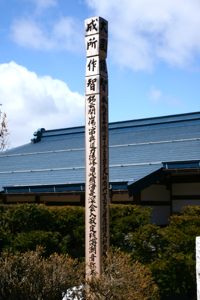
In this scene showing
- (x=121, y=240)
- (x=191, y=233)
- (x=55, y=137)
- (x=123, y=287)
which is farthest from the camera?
(x=55, y=137)

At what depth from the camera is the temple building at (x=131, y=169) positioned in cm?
1559

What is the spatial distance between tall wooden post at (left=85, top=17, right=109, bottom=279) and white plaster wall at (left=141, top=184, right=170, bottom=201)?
7680 millimetres

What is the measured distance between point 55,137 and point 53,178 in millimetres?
9181

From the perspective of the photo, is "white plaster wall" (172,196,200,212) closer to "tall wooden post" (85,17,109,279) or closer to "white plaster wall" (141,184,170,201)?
"white plaster wall" (141,184,170,201)

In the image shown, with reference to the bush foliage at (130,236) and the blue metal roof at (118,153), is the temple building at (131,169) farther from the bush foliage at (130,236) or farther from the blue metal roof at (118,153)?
the bush foliage at (130,236)

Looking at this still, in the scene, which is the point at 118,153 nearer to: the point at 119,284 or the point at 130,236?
the point at 130,236

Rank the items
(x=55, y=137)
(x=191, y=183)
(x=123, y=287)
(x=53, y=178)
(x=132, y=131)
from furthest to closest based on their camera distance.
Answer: (x=55, y=137), (x=132, y=131), (x=53, y=178), (x=191, y=183), (x=123, y=287)

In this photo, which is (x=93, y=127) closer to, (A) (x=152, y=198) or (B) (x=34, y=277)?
(B) (x=34, y=277)

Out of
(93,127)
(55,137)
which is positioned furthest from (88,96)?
(55,137)

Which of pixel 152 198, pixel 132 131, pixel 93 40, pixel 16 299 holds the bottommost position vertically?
pixel 16 299

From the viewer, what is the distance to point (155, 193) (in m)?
16.4

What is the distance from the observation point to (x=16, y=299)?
717cm

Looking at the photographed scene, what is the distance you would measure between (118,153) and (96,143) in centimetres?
1116

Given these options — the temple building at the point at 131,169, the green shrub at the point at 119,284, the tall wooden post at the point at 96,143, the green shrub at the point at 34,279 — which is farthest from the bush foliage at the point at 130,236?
the temple building at the point at 131,169
